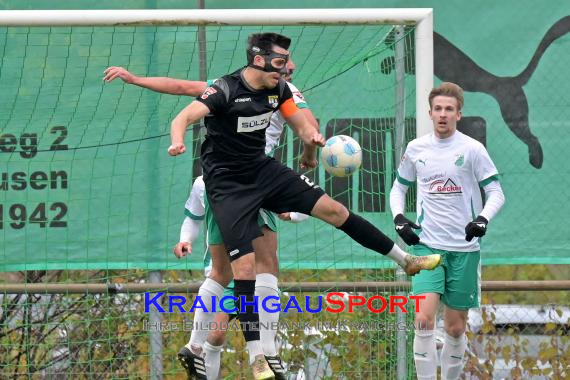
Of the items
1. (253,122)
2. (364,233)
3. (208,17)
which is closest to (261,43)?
(253,122)

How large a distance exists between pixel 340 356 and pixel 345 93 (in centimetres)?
199

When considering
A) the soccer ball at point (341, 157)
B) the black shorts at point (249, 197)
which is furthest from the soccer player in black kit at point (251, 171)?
the soccer ball at point (341, 157)

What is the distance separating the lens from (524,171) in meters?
8.66

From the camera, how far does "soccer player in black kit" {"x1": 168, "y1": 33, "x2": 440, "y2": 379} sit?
6.21 m

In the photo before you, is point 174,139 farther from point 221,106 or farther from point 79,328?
point 79,328

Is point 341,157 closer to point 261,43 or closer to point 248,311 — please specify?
point 261,43

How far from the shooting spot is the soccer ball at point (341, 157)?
6727 millimetres

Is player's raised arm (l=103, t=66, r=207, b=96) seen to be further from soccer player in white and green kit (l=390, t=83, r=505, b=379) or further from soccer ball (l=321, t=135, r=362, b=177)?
soccer player in white and green kit (l=390, t=83, r=505, b=379)

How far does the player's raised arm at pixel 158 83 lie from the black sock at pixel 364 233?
1197 millimetres

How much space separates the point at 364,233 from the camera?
6.44 m

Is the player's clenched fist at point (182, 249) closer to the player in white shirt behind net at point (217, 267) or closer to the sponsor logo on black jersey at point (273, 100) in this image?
the player in white shirt behind net at point (217, 267)

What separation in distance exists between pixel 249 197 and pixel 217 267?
0.78 meters

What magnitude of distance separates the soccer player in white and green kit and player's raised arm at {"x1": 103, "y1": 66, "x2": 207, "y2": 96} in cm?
149

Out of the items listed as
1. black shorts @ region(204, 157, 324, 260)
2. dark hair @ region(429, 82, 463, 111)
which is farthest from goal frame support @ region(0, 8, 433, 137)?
black shorts @ region(204, 157, 324, 260)
